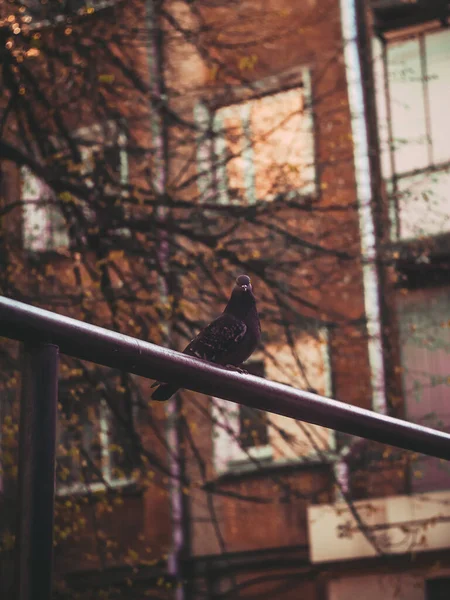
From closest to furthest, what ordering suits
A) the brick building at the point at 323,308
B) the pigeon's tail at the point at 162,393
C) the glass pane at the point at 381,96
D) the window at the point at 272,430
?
the pigeon's tail at the point at 162,393
the brick building at the point at 323,308
the window at the point at 272,430
the glass pane at the point at 381,96

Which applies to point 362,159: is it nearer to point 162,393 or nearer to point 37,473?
point 162,393

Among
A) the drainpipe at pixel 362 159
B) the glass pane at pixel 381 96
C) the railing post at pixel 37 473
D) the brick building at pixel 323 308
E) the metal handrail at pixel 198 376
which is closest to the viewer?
the railing post at pixel 37 473

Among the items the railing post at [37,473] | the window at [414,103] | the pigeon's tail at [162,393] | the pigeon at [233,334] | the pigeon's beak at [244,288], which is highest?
the window at [414,103]

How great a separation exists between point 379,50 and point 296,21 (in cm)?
122

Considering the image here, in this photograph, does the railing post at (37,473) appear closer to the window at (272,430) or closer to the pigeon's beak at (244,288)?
the pigeon's beak at (244,288)

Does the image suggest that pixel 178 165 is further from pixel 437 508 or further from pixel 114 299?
pixel 114 299

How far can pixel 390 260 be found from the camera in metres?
9.09

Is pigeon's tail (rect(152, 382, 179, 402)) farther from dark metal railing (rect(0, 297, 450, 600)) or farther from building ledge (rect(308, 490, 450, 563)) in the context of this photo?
building ledge (rect(308, 490, 450, 563))

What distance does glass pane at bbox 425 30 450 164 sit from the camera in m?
12.9

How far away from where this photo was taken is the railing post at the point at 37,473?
3.79 ft

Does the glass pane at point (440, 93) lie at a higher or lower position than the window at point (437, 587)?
higher

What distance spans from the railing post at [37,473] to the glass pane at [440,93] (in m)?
12.0

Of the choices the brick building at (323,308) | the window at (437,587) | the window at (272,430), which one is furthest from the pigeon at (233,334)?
the window at (437,587)

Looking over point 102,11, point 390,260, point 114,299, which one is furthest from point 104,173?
point 390,260
